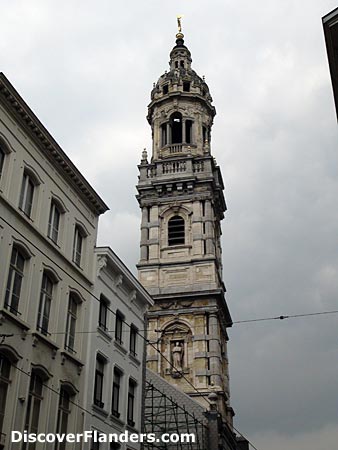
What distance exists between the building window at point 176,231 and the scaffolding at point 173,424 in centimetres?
1394

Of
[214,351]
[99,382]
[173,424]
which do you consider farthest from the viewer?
[214,351]

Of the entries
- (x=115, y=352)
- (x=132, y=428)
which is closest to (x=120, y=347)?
(x=115, y=352)

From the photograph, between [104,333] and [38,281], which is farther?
[104,333]

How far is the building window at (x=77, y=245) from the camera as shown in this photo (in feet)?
77.2

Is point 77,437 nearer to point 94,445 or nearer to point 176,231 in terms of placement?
point 94,445

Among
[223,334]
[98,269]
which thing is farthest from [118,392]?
[223,334]

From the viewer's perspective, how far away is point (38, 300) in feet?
65.7

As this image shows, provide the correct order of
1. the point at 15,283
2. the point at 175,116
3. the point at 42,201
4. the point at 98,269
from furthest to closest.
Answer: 1. the point at 175,116
2. the point at 98,269
3. the point at 42,201
4. the point at 15,283

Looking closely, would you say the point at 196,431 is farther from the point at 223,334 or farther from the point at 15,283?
the point at 15,283

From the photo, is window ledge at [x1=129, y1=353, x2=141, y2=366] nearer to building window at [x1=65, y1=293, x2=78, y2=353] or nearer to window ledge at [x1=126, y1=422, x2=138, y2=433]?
window ledge at [x1=126, y1=422, x2=138, y2=433]

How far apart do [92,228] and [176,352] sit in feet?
67.6

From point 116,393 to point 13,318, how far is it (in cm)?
803

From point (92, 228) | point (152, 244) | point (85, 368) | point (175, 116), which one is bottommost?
point (85, 368)

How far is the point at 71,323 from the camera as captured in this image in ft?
→ 73.2
